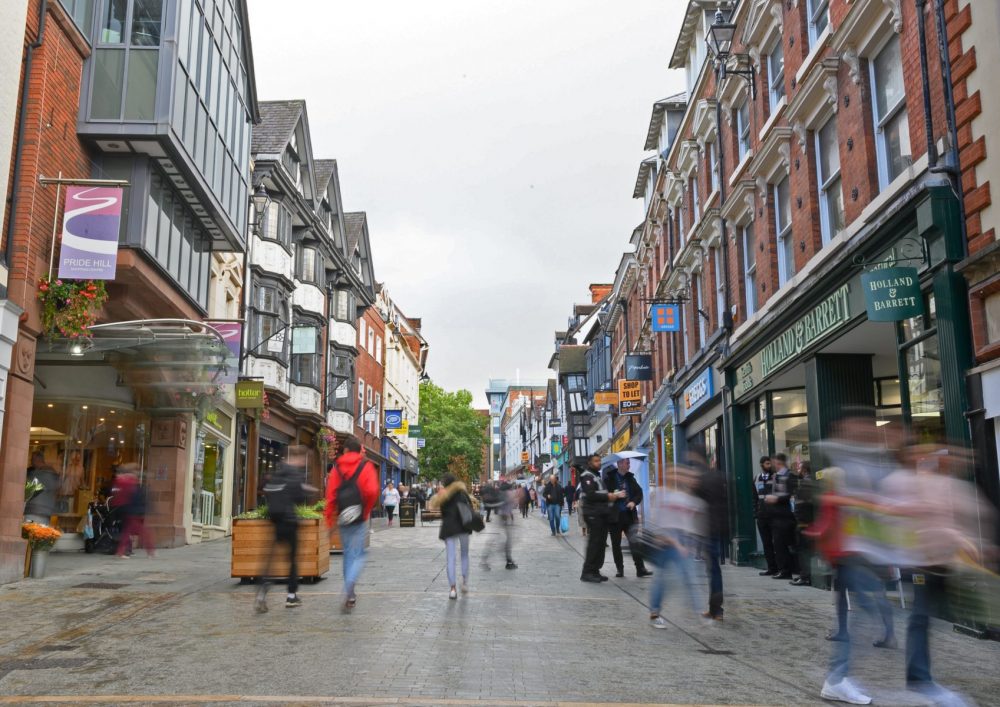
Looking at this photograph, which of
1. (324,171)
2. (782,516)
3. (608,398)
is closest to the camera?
(782,516)

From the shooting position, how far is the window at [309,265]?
3246 cm

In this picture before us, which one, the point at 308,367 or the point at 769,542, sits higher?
the point at 308,367

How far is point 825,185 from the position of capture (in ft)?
45.1

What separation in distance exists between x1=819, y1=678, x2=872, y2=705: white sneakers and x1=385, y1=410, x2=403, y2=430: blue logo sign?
3859cm

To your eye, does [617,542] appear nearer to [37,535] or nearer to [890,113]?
[890,113]

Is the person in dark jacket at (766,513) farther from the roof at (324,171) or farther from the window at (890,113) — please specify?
the roof at (324,171)

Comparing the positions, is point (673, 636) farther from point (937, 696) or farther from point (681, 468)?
point (937, 696)

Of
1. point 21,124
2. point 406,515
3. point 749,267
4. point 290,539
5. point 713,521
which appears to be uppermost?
point 21,124

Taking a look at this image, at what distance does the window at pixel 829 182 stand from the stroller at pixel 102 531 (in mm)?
13781

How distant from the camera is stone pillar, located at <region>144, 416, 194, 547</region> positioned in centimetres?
2003

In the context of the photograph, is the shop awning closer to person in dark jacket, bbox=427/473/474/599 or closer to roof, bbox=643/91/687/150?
person in dark jacket, bbox=427/473/474/599

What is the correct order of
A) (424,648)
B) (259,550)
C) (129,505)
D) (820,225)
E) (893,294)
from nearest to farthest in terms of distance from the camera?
(424,648)
(893,294)
(259,550)
(820,225)
(129,505)

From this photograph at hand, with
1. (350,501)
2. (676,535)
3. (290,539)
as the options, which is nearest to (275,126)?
(350,501)

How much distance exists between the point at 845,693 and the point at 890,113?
7964 mm
